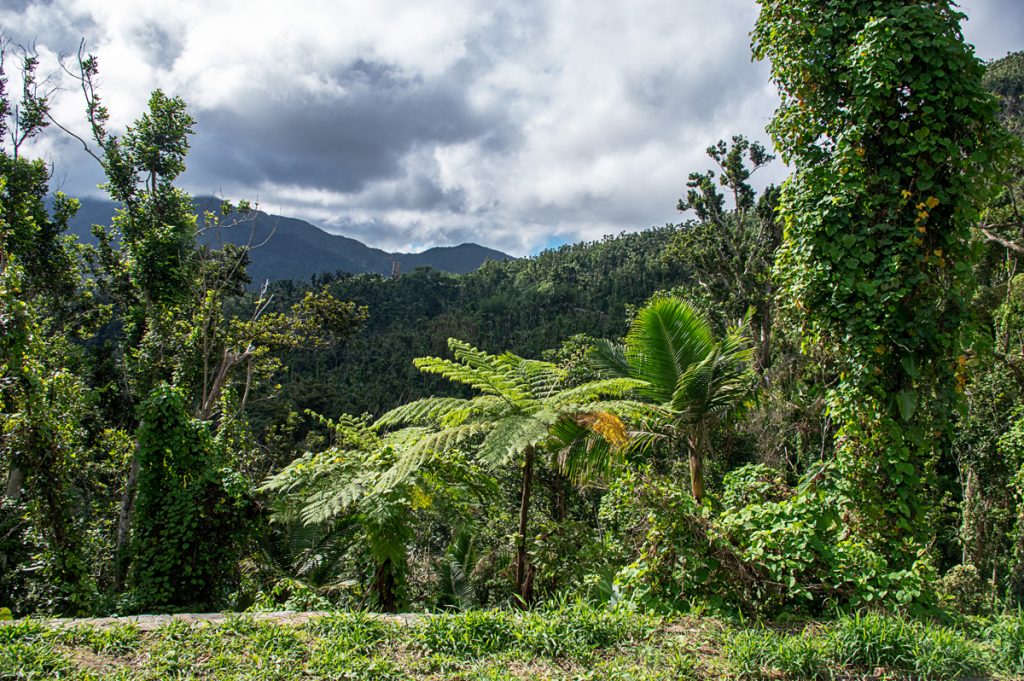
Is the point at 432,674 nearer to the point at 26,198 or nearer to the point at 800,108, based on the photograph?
the point at 800,108

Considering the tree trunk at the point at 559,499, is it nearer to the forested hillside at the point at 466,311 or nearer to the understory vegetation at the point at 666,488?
the understory vegetation at the point at 666,488

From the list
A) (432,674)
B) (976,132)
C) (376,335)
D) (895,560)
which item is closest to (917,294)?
(976,132)

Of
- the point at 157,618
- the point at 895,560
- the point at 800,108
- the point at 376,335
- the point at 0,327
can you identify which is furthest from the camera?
the point at 376,335

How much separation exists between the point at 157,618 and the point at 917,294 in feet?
18.8

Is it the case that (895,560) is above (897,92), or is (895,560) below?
below

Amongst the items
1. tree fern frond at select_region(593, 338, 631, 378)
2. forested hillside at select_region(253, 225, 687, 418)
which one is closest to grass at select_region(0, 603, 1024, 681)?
tree fern frond at select_region(593, 338, 631, 378)

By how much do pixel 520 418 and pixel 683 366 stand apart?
2.00m

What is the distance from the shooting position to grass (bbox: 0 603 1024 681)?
258 cm

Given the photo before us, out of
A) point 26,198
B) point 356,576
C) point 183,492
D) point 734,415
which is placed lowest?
point 356,576

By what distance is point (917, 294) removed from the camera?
4121mm

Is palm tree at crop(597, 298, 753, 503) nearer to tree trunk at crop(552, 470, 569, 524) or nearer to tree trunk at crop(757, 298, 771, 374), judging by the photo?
tree trunk at crop(552, 470, 569, 524)

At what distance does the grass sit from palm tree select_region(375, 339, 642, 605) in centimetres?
133

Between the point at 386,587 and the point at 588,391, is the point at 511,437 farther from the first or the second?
the point at 386,587

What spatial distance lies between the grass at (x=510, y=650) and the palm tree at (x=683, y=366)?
255 centimetres
